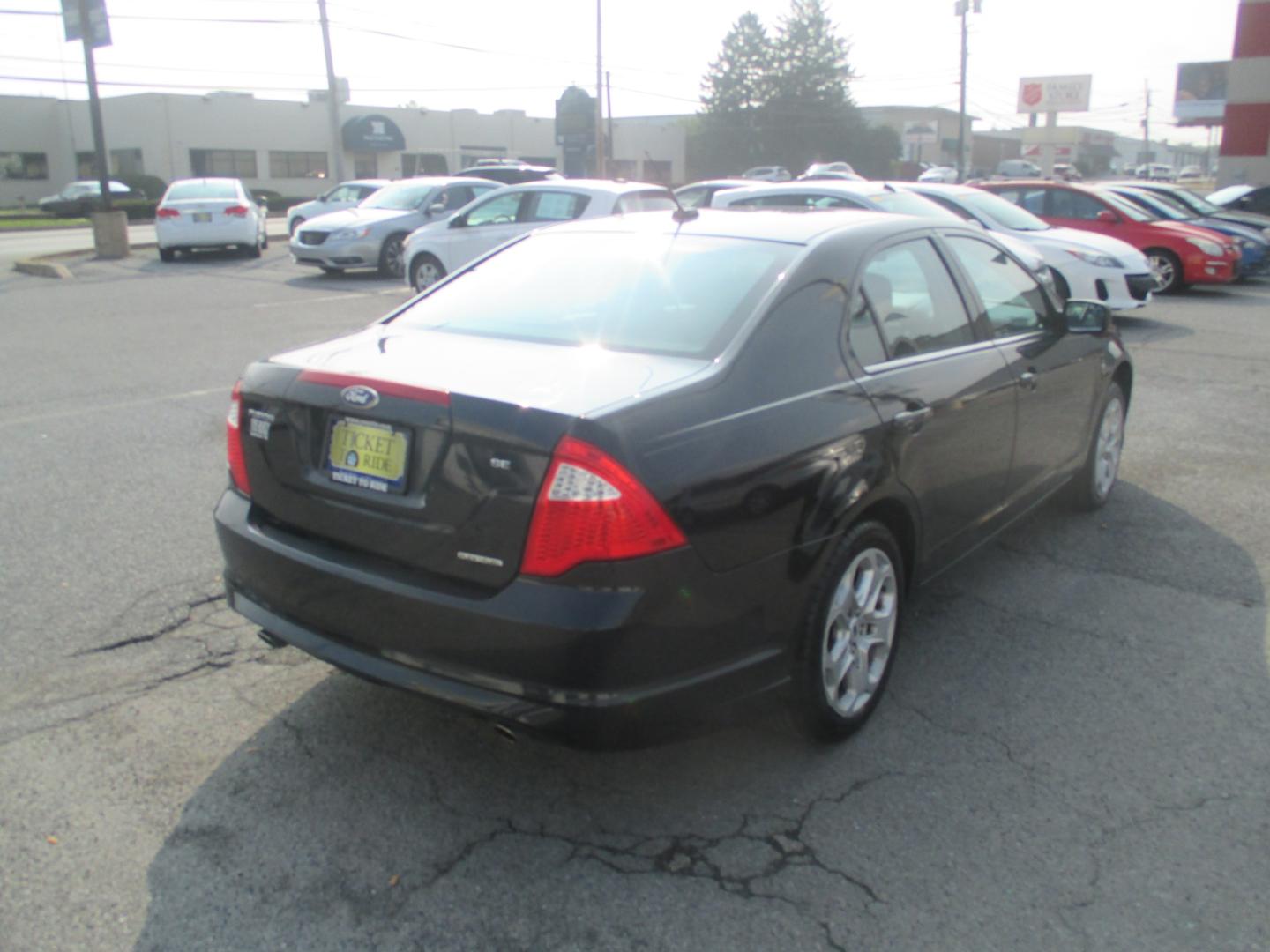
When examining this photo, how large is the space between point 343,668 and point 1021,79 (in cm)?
8099

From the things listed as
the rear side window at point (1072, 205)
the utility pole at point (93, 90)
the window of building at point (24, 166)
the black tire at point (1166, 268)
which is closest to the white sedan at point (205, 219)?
the utility pole at point (93, 90)

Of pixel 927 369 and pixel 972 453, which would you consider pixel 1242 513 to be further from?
pixel 927 369

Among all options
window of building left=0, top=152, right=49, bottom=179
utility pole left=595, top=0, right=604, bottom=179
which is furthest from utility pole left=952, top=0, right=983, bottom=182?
window of building left=0, top=152, right=49, bottom=179

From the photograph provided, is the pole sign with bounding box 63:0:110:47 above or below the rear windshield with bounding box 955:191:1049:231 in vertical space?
above

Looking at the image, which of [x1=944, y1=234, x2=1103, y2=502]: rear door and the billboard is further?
the billboard

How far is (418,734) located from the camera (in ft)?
11.7

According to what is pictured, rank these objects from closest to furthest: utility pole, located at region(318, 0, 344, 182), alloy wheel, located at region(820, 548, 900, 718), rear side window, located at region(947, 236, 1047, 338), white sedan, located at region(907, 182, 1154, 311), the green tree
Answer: alloy wheel, located at region(820, 548, 900, 718), rear side window, located at region(947, 236, 1047, 338), white sedan, located at region(907, 182, 1154, 311), utility pole, located at region(318, 0, 344, 182), the green tree

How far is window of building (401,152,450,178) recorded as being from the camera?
60719 mm

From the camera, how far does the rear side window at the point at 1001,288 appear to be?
15.0ft

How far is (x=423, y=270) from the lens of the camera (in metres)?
15.4

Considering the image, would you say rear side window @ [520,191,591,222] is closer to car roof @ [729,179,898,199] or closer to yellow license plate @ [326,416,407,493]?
car roof @ [729,179,898,199]

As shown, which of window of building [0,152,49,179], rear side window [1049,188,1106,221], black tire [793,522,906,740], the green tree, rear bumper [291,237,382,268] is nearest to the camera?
black tire [793,522,906,740]

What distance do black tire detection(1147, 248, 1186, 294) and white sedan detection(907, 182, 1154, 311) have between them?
12.1ft

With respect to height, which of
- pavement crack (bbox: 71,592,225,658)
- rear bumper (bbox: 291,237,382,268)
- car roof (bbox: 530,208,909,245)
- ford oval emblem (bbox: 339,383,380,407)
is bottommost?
pavement crack (bbox: 71,592,225,658)
